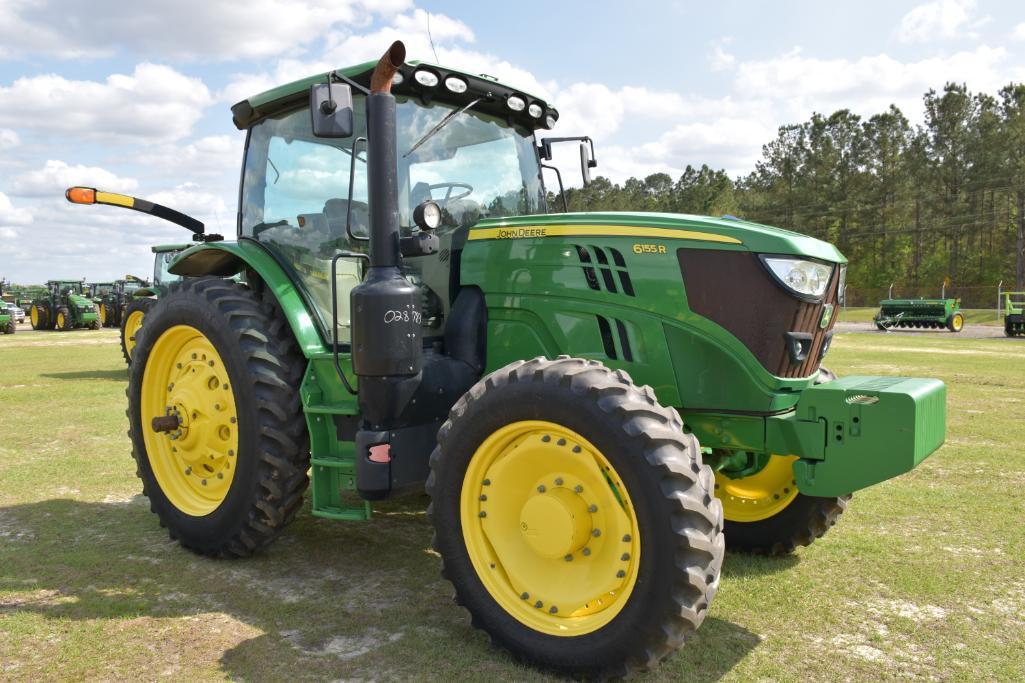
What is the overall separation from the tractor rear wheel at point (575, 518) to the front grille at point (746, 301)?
0.64 metres

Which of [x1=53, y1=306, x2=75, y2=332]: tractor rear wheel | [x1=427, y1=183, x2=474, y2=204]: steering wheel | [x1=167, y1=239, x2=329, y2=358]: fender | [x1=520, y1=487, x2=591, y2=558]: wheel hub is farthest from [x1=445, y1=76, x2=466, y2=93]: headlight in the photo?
[x1=53, y1=306, x2=75, y2=332]: tractor rear wheel

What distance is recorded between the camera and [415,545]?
471 centimetres

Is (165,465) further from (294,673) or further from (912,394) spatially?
(912,394)

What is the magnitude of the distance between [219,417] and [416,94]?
216cm

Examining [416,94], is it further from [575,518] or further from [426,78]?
[575,518]

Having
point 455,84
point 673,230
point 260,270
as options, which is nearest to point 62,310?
point 260,270

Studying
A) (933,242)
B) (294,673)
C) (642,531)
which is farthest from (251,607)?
(933,242)

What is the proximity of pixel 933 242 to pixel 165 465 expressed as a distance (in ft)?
205

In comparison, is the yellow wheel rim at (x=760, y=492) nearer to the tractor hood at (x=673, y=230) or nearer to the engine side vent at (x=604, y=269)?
the tractor hood at (x=673, y=230)

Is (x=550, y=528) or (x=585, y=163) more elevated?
(x=585, y=163)

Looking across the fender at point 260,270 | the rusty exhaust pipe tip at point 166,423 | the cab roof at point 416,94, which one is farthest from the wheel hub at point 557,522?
the rusty exhaust pipe tip at point 166,423

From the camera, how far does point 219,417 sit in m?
4.55

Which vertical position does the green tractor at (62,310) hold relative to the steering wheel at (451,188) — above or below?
below

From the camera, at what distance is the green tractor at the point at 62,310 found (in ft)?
104
